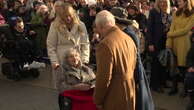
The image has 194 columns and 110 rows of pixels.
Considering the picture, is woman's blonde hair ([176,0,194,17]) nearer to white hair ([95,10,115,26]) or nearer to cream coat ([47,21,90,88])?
cream coat ([47,21,90,88])

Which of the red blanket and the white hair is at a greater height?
the white hair

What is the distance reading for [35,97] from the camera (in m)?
7.11

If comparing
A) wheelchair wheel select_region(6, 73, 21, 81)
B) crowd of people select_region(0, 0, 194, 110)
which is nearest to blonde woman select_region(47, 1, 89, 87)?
crowd of people select_region(0, 0, 194, 110)

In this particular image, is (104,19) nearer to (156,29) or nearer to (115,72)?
(115,72)

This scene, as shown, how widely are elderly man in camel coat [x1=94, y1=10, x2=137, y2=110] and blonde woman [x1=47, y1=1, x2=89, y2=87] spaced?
4.75ft

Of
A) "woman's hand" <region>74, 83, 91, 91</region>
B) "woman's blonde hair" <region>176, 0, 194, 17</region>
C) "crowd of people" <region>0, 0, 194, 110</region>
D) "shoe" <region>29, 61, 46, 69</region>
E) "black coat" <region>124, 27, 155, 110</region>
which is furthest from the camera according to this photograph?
"shoe" <region>29, 61, 46, 69</region>

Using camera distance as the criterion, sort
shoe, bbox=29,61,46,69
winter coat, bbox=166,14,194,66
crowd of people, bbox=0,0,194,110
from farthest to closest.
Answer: shoe, bbox=29,61,46,69 < winter coat, bbox=166,14,194,66 < crowd of people, bbox=0,0,194,110

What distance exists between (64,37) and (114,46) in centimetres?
176

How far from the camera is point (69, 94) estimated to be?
4.63m

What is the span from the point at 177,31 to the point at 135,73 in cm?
269

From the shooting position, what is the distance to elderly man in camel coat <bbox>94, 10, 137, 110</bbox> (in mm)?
3809

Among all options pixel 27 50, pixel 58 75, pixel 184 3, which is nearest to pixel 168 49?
pixel 184 3

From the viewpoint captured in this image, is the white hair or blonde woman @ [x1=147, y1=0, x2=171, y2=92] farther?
blonde woman @ [x1=147, y1=0, x2=171, y2=92]

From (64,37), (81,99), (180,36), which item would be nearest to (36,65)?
(64,37)
